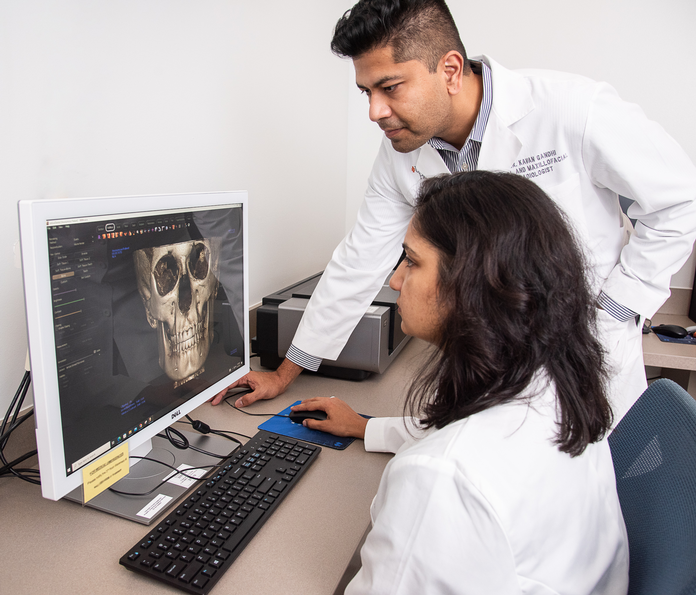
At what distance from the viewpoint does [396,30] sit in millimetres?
1034

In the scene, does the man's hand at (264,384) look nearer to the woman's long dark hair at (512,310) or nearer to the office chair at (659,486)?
the woman's long dark hair at (512,310)

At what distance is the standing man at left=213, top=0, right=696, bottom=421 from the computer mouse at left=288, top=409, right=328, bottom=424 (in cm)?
12

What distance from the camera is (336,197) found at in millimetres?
2230

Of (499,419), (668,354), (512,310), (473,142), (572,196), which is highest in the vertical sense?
(473,142)

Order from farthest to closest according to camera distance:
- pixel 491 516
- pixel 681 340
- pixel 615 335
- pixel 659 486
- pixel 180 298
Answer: pixel 681 340 → pixel 615 335 → pixel 180 298 → pixel 659 486 → pixel 491 516

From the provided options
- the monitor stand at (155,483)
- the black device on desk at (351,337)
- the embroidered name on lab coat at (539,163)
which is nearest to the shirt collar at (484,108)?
the embroidered name on lab coat at (539,163)

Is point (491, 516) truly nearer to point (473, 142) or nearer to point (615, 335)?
point (615, 335)

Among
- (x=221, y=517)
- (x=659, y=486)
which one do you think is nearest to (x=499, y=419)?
(x=659, y=486)

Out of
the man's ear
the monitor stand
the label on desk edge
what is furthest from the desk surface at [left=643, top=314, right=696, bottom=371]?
the label on desk edge

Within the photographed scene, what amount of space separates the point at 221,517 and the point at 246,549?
0.07 metres

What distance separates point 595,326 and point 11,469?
0.93 m

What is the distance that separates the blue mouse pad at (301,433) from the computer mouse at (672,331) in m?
1.39

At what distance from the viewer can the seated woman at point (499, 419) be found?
0.56m

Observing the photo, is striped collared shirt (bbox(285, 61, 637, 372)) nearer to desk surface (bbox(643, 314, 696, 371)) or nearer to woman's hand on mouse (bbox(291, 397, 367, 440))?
woman's hand on mouse (bbox(291, 397, 367, 440))
